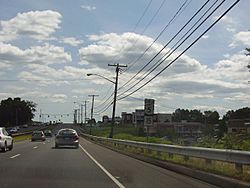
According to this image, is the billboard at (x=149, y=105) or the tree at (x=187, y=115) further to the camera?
the tree at (x=187, y=115)

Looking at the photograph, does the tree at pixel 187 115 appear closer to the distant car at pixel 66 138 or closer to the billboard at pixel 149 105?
the distant car at pixel 66 138

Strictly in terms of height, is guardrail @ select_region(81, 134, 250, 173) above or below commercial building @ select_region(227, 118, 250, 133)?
Answer: below

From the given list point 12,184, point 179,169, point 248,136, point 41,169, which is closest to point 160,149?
point 248,136

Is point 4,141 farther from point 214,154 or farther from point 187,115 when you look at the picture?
point 187,115

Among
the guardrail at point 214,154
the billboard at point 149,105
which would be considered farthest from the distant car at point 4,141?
the guardrail at point 214,154

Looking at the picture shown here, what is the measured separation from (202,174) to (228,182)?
7.52 ft

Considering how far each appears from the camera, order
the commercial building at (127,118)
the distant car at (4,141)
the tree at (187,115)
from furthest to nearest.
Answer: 1. the commercial building at (127,118)
2. the tree at (187,115)
3. the distant car at (4,141)

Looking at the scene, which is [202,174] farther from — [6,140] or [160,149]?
[6,140]

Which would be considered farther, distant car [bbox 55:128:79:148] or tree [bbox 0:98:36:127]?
tree [bbox 0:98:36:127]

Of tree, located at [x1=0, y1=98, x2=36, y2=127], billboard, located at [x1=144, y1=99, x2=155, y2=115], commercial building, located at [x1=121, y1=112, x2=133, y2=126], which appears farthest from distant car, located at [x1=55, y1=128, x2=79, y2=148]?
tree, located at [x1=0, y1=98, x2=36, y2=127]

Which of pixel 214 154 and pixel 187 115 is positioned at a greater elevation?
pixel 187 115

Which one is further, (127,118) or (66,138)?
(127,118)

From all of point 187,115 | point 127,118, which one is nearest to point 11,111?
point 127,118

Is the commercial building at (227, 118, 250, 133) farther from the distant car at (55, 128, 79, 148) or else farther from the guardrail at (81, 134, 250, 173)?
the distant car at (55, 128, 79, 148)
